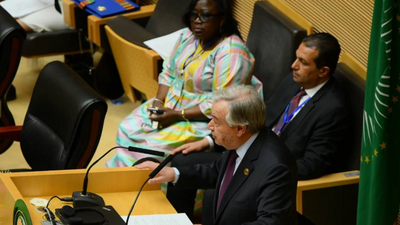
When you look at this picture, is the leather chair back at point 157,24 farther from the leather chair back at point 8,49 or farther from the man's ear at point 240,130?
the man's ear at point 240,130

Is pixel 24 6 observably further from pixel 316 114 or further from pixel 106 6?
pixel 316 114

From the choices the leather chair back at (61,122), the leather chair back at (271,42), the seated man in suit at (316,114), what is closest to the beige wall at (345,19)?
the leather chair back at (271,42)

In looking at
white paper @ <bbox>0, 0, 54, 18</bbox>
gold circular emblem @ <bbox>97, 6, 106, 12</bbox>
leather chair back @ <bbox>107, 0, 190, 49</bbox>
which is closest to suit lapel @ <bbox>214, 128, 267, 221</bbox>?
leather chair back @ <bbox>107, 0, 190, 49</bbox>

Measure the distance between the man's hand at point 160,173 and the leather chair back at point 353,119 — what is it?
37.4 inches

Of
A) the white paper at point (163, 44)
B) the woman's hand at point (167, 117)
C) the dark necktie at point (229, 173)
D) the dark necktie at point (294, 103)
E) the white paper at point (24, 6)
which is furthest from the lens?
the white paper at point (24, 6)

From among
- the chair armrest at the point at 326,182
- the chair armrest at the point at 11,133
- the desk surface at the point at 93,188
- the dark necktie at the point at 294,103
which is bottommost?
the chair armrest at the point at 11,133

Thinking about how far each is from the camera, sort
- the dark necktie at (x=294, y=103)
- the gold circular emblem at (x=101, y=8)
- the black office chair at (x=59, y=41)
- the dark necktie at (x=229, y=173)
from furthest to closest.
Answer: the black office chair at (x=59, y=41) < the gold circular emblem at (x=101, y=8) < the dark necktie at (x=294, y=103) < the dark necktie at (x=229, y=173)

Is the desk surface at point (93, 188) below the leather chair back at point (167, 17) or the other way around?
the other way around

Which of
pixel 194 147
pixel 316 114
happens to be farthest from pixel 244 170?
pixel 194 147

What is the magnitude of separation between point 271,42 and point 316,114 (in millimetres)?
795

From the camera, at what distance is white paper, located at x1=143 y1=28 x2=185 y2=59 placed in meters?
4.77

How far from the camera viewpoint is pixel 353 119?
11.9ft

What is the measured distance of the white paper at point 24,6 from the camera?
19.0 ft

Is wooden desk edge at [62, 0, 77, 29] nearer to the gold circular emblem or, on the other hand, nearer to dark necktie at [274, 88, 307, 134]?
the gold circular emblem
